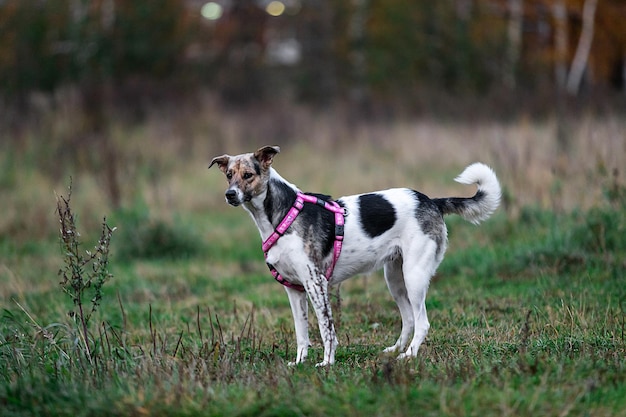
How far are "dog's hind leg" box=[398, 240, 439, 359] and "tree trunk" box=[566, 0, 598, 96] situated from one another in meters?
18.7

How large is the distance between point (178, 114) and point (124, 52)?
681 centimetres

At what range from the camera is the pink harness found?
553cm

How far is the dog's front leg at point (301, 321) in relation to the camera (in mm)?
5672

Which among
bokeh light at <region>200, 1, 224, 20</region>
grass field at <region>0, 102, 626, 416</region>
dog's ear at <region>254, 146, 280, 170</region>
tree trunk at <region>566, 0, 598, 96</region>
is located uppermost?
bokeh light at <region>200, 1, 224, 20</region>

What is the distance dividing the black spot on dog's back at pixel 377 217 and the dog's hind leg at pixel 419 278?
0.89 ft

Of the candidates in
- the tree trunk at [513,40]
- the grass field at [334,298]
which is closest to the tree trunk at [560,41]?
the tree trunk at [513,40]

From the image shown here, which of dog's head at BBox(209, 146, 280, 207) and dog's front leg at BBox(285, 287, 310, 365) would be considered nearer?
dog's head at BBox(209, 146, 280, 207)

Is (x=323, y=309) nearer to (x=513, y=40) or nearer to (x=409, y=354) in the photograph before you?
(x=409, y=354)

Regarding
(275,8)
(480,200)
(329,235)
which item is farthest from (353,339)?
(275,8)

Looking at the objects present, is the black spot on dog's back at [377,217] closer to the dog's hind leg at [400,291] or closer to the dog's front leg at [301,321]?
the dog's hind leg at [400,291]

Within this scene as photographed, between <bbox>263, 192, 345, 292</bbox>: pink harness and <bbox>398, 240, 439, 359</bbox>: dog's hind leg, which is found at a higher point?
<bbox>263, 192, 345, 292</bbox>: pink harness

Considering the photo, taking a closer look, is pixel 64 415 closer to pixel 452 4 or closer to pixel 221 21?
pixel 452 4

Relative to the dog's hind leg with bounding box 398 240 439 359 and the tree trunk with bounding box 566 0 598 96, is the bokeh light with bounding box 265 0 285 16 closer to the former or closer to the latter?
the tree trunk with bounding box 566 0 598 96

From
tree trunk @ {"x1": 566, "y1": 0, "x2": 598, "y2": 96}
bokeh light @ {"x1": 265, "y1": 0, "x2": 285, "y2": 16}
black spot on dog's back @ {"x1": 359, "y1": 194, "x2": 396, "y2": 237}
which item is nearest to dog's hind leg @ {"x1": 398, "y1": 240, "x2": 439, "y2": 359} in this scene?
black spot on dog's back @ {"x1": 359, "y1": 194, "x2": 396, "y2": 237}
